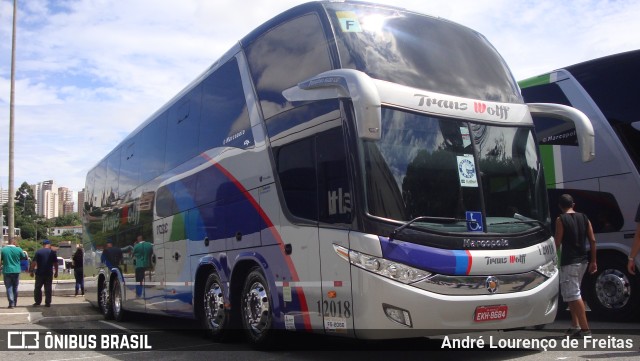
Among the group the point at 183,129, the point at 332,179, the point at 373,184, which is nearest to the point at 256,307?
the point at 332,179

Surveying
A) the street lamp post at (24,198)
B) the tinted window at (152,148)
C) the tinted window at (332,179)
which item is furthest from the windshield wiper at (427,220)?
the street lamp post at (24,198)

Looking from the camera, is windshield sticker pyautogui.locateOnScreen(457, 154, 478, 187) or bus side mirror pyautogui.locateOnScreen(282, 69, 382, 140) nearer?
bus side mirror pyautogui.locateOnScreen(282, 69, 382, 140)

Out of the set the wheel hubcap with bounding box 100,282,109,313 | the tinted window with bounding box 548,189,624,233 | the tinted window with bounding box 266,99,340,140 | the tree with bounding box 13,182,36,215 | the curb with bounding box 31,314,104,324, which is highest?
the tree with bounding box 13,182,36,215

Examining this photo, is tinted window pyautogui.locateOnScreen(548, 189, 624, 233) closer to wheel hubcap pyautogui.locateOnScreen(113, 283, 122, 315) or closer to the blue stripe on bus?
the blue stripe on bus

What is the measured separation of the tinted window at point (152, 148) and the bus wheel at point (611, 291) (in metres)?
7.30

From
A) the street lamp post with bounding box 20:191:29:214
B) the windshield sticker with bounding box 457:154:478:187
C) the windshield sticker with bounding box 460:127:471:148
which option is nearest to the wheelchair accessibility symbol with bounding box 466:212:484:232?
the windshield sticker with bounding box 457:154:478:187

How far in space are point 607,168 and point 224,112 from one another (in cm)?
577

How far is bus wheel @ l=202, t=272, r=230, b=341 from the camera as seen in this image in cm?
870

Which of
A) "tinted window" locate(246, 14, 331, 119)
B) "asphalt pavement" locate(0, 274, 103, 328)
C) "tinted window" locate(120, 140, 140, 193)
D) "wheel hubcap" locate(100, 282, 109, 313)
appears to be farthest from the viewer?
"wheel hubcap" locate(100, 282, 109, 313)

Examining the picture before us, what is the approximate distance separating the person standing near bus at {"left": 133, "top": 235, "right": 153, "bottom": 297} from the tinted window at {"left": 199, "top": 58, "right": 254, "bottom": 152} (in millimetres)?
3168

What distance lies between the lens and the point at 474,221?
6.52 metres

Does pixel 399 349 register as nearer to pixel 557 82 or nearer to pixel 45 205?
pixel 557 82

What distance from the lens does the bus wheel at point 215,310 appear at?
8.70 metres

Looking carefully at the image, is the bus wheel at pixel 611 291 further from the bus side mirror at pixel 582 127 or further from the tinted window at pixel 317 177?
the tinted window at pixel 317 177
